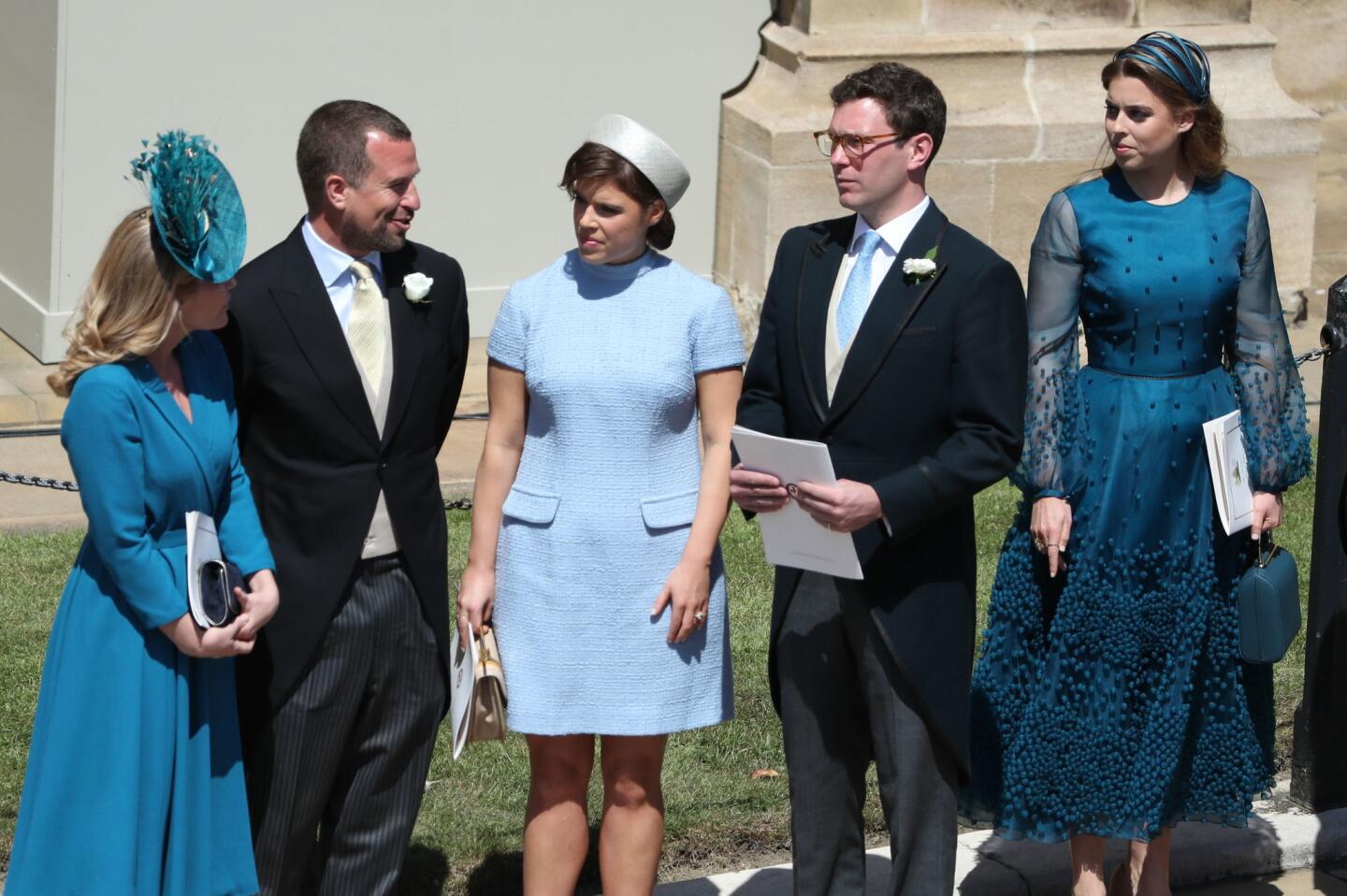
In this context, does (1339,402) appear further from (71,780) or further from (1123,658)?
(71,780)

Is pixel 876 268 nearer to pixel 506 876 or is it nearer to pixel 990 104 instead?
pixel 506 876

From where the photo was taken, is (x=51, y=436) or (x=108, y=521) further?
(x=51, y=436)

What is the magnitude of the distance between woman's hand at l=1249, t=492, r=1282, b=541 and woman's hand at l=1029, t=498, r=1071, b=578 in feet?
1.45

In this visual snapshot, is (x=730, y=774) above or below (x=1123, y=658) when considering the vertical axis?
below

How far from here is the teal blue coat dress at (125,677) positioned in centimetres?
361

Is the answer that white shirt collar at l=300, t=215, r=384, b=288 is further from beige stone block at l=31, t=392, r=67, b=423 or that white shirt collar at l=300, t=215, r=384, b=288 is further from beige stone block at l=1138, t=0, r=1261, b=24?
beige stone block at l=1138, t=0, r=1261, b=24

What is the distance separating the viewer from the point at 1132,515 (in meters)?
4.57

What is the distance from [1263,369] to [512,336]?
173cm

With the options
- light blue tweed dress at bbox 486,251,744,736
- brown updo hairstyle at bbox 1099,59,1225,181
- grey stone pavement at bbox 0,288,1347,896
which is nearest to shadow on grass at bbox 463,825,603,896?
grey stone pavement at bbox 0,288,1347,896

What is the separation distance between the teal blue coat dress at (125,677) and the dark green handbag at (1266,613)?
92.1 inches

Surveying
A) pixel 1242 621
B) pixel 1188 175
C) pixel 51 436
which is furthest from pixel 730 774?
pixel 51 436

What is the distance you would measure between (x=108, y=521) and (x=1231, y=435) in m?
2.49

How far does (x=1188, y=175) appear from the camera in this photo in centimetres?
454

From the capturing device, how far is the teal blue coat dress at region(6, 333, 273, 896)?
3.61 metres
